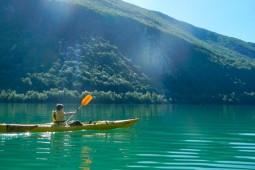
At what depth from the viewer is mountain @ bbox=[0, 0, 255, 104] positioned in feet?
457

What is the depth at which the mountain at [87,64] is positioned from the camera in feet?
Result: 457

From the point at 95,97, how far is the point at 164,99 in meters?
34.3

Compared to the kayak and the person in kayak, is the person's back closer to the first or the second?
the person in kayak

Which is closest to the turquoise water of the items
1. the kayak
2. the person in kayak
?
the kayak

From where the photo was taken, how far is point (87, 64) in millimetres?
163500

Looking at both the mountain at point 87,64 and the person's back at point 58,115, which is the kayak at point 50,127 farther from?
the mountain at point 87,64

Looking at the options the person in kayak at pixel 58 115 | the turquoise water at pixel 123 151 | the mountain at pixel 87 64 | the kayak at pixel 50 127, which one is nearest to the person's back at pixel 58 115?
the person in kayak at pixel 58 115

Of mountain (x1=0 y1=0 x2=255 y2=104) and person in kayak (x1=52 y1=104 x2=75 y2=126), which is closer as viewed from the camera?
person in kayak (x1=52 y1=104 x2=75 y2=126)

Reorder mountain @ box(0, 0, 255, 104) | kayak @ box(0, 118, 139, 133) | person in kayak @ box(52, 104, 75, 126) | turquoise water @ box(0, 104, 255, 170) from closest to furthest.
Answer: turquoise water @ box(0, 104, 255, 170)
kayak @ box(0, 118, 139, 133)
person in kayak @ box(52, 104, 75, 126)
mountain @ box(0, 0, 255, 104)

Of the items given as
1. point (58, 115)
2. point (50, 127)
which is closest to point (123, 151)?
point (50, 127)

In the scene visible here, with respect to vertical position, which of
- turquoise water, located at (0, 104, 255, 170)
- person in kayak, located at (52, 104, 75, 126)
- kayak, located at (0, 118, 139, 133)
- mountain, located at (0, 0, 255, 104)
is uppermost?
mountain, located at (0, 0, 255, 104)

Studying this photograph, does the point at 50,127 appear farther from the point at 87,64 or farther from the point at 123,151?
the point at 87,64

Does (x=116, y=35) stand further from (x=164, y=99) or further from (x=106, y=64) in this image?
(x=164, y=99)

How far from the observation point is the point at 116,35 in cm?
19225
